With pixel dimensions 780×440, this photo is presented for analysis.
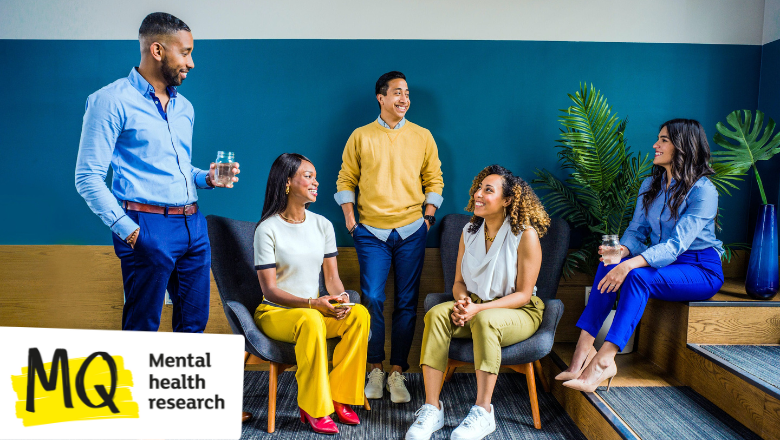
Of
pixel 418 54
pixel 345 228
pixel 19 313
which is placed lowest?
pixel 19 313

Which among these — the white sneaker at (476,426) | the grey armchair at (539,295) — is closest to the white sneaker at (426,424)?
the white sneaker at (476,426)

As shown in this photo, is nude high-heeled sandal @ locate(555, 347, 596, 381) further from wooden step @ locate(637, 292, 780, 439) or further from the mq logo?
the mq logo

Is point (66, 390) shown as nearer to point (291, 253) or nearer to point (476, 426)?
point (291, 253)

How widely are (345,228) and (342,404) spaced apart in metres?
1.20

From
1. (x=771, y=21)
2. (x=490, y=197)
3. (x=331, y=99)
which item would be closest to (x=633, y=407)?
(x=490, y=197)

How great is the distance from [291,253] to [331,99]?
1226mm

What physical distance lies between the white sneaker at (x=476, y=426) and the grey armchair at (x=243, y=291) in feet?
1.98

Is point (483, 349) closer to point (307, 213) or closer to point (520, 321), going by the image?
point (520, 321)

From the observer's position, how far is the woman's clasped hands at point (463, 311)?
7.73 ft

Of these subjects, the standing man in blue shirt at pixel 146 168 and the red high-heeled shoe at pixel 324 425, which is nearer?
the standing man in blue shirt at pixel 146 168

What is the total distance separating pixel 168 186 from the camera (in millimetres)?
2215

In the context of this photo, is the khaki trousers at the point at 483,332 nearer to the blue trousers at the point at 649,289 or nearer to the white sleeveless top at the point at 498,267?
the white sleeveless top at the point at 498,267

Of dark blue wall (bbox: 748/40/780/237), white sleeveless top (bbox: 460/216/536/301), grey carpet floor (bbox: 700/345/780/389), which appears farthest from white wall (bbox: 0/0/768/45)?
grey carpet floor (bbox: 700/345/780/389)

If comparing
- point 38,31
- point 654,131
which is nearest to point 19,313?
point 38,31
